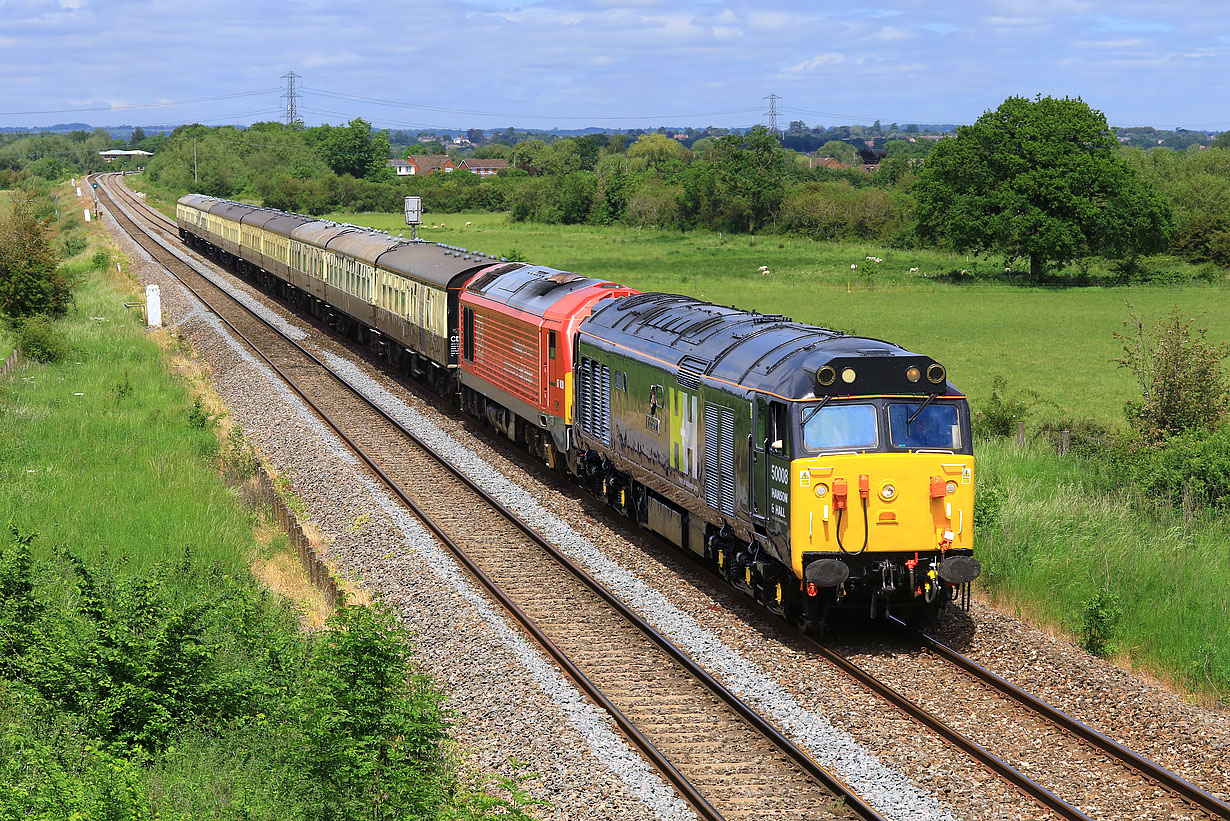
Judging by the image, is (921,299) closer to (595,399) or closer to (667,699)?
(595,399)

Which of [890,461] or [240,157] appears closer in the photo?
[890,461]

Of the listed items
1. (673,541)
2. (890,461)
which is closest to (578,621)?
(673,541)

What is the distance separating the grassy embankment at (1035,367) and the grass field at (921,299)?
153 mm

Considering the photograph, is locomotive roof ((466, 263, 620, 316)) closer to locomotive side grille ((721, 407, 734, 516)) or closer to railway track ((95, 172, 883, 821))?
railway track ((95, 172, 883, 821))

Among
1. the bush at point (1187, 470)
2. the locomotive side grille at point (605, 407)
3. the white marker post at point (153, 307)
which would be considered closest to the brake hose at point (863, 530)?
the locomotive side grille at point (605, 407)

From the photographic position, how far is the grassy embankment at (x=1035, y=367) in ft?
46.7

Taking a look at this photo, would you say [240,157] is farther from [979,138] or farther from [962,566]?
[962,566]

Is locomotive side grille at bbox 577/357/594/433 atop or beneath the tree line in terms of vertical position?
beneath

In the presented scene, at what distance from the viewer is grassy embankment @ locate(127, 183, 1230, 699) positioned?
14227 mm

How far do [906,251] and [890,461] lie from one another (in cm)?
8023

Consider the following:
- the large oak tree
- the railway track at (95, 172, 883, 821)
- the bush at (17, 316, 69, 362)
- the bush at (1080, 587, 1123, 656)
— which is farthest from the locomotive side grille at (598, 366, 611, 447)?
the large oak tree

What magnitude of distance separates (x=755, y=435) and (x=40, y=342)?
26.1m

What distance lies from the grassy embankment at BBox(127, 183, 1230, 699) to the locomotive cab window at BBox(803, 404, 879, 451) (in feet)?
11.1

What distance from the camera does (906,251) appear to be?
90188mm
